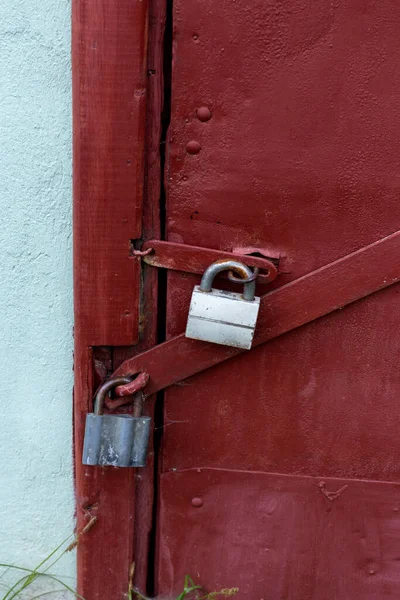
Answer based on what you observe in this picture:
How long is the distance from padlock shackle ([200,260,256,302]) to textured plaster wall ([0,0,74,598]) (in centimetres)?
35

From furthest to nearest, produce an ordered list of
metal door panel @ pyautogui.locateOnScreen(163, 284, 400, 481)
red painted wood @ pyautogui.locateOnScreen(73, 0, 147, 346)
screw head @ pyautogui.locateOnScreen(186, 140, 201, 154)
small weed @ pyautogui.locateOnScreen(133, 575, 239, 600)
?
small weed @ pyautogui.locateOnScreen(133, 575, 239, 600), metal door panel @ pyautogui.locateOnScreen(163, 284, 400, 481), screw head @ pyautogui.locateOnScreen(186, 140, 201, 154), red painted wood @ pyautogui.locateOnScreen(73, 0, 147, 346)

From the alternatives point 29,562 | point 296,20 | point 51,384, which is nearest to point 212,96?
point 296,20

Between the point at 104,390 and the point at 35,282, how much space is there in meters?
0.31

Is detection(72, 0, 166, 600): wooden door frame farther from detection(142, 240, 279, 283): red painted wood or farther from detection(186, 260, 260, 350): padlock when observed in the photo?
detection(186, 260, 260, 350): padlock

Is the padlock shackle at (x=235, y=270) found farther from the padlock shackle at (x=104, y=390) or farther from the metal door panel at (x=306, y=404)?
the padlock shackle at (x=104, y=390)

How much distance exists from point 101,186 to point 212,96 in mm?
308

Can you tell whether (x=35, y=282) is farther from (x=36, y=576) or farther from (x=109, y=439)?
(x=36, y=576)

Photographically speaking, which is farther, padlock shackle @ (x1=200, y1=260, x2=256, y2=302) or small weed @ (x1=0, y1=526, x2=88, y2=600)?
small weed @ (x1=0, y1=526, x2=88, y2=600)

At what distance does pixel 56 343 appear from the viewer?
1.33m

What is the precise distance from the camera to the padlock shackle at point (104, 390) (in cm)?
124

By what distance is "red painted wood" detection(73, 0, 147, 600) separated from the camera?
1088 millimetres

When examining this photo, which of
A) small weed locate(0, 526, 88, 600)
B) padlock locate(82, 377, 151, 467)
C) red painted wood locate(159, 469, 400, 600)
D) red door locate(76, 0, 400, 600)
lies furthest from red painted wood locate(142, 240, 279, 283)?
small weed locate(0, 526, 88, 600)

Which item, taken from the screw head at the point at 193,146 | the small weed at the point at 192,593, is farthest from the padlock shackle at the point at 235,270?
the small weed at the point at 192,593

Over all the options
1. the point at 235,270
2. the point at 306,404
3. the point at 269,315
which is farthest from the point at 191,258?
the point at 306,404
